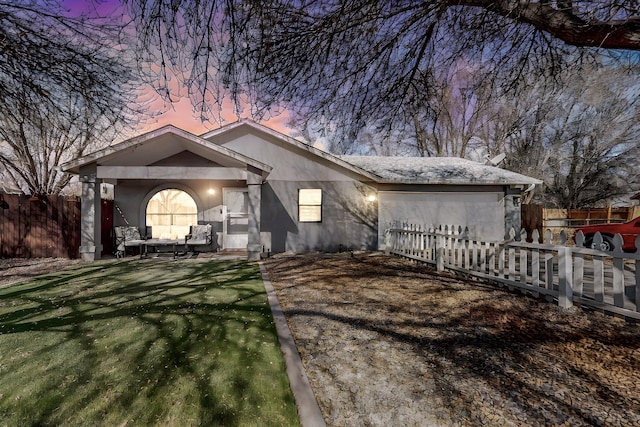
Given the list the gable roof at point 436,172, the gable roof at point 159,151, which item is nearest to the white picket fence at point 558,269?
the gable roof at point 436,172

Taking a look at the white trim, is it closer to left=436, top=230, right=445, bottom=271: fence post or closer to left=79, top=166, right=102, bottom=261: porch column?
left=79, top=166, right=102, bottom=261: porch column

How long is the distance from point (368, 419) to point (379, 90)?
5.82 meters

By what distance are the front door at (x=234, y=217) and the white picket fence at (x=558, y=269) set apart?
677 centimetres

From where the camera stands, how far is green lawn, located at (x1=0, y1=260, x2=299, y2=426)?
248 cm

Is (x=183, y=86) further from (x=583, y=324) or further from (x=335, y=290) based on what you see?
(x=583, y=324)

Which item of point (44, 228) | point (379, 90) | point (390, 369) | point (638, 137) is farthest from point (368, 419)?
point (638, 137)

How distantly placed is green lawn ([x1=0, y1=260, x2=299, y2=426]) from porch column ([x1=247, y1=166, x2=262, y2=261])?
11.9 feet

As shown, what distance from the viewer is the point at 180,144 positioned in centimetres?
1072

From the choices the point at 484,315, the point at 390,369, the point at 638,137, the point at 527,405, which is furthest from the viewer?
the point at 638,137

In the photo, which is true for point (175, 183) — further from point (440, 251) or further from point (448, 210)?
point (448, 210)

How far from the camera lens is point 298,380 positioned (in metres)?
2.92

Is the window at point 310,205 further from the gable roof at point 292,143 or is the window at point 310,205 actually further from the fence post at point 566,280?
the fence post at point 566,280

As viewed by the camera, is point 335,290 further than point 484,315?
Yes

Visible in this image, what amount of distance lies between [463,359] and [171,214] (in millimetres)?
11673
